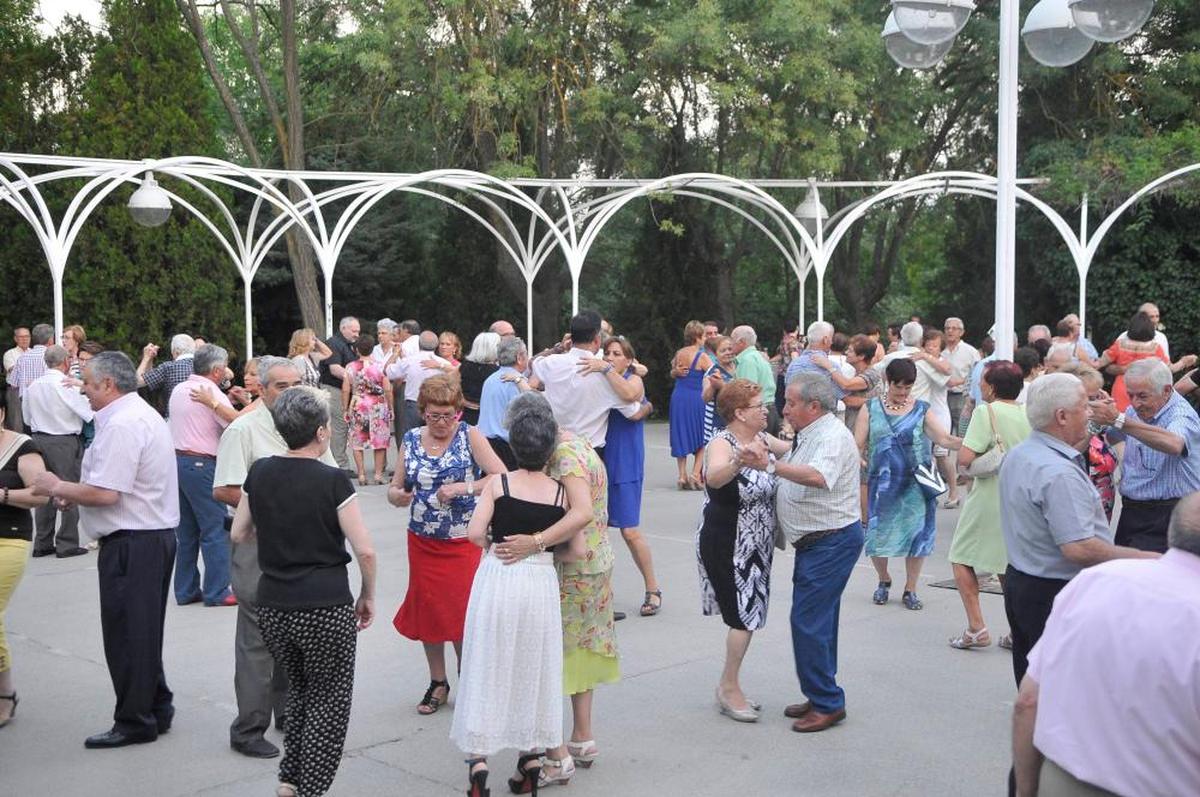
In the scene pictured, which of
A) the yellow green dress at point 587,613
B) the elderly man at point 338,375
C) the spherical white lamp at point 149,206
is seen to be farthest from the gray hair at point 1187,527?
the spherical white lamp at point 149,206

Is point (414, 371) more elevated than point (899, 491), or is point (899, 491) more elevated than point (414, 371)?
point (414, 371)

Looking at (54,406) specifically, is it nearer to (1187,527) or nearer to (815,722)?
(815,722)

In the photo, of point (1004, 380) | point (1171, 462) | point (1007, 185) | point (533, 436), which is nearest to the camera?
point (533, 436)

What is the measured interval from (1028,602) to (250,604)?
3.14 meters

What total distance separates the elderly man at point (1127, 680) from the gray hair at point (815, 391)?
2.58 metres

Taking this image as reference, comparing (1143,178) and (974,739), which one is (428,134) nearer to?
(1143,178)

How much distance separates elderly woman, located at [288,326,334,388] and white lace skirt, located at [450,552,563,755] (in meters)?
2.88

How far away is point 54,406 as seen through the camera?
966 centimetres

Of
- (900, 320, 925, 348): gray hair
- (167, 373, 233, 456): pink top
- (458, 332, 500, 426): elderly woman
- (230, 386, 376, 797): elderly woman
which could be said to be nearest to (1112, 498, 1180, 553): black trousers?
(230, 386, 376, 797): elderly woman

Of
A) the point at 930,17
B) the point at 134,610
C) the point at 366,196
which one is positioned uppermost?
the point at 930,17

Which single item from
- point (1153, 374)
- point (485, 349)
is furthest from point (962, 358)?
point (1153, 374)

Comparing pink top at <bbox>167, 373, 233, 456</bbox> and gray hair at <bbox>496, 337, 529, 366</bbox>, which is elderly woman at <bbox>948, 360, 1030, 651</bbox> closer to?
gray hair at <bbox>496, 337, 529, 366</bbox>

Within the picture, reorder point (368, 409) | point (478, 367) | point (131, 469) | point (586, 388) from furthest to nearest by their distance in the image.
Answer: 1. point (368, 409)
2. point (478, 367)
3. point (586, 388)
4. point (131, 469)

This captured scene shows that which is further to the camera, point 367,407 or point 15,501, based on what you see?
point 367,407
